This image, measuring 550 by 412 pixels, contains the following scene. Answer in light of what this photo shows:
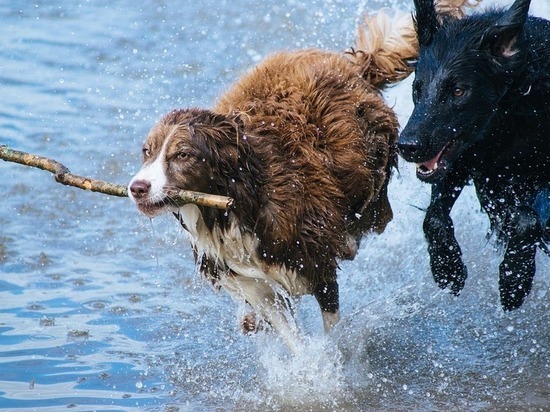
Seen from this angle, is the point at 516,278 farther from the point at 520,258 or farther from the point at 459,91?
the point at 459,91

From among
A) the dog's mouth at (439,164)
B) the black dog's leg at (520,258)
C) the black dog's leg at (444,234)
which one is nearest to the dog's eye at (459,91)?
the dog's mouth at (439,164)

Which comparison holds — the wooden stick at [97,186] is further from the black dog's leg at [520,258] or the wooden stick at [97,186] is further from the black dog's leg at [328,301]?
the black dog's leg at [520,258]

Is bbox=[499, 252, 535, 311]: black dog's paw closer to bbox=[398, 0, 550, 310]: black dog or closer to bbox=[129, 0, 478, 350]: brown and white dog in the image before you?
bbox=[398, 0, 550, 310]: black dog

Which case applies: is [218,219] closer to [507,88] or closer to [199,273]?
[199,273]

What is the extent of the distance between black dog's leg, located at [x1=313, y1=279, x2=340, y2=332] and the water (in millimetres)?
89

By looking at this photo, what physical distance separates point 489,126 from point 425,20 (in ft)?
2.26

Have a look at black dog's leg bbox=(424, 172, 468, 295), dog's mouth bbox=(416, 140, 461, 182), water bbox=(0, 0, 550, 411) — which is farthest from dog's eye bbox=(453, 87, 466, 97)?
water bbox=(0, 0, 550, 411)

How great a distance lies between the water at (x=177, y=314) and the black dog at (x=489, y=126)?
2.13ft

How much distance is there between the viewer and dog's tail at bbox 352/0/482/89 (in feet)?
20.2

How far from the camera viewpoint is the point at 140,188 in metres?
4.54

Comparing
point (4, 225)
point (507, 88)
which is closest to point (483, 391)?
point (507, 88)

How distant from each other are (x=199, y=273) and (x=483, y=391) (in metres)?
1.65

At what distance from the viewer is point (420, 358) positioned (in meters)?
5.73

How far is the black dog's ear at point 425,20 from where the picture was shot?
5293 millimetres
